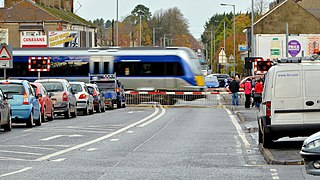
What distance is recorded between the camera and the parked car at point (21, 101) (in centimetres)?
2844

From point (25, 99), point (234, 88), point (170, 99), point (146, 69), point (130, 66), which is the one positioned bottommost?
point (170, 99)

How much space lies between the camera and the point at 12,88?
95.4 feet

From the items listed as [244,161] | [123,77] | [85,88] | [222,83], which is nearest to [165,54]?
[123,77]

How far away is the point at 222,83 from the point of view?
92250mm

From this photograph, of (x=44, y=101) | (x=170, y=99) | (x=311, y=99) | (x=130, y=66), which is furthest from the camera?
(x=130, y=66)

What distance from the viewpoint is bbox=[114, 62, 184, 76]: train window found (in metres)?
57.4

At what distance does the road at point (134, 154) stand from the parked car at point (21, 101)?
47 centimetres

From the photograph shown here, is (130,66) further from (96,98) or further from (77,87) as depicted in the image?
(77,87)

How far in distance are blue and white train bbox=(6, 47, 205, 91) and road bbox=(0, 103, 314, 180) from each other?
28.1 m

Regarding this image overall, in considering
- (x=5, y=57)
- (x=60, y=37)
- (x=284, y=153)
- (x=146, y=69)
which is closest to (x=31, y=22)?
(x=60, y=37)

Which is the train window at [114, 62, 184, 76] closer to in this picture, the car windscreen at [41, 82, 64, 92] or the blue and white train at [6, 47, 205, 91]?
the blue and white train at [6, 47, 205, 91]

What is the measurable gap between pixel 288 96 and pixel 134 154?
344 centimetres

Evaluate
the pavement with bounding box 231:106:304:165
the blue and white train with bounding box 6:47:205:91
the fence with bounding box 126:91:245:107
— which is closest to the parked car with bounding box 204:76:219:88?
the blue and white train with bounding box 6:47:205:91

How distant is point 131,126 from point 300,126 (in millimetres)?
11680
